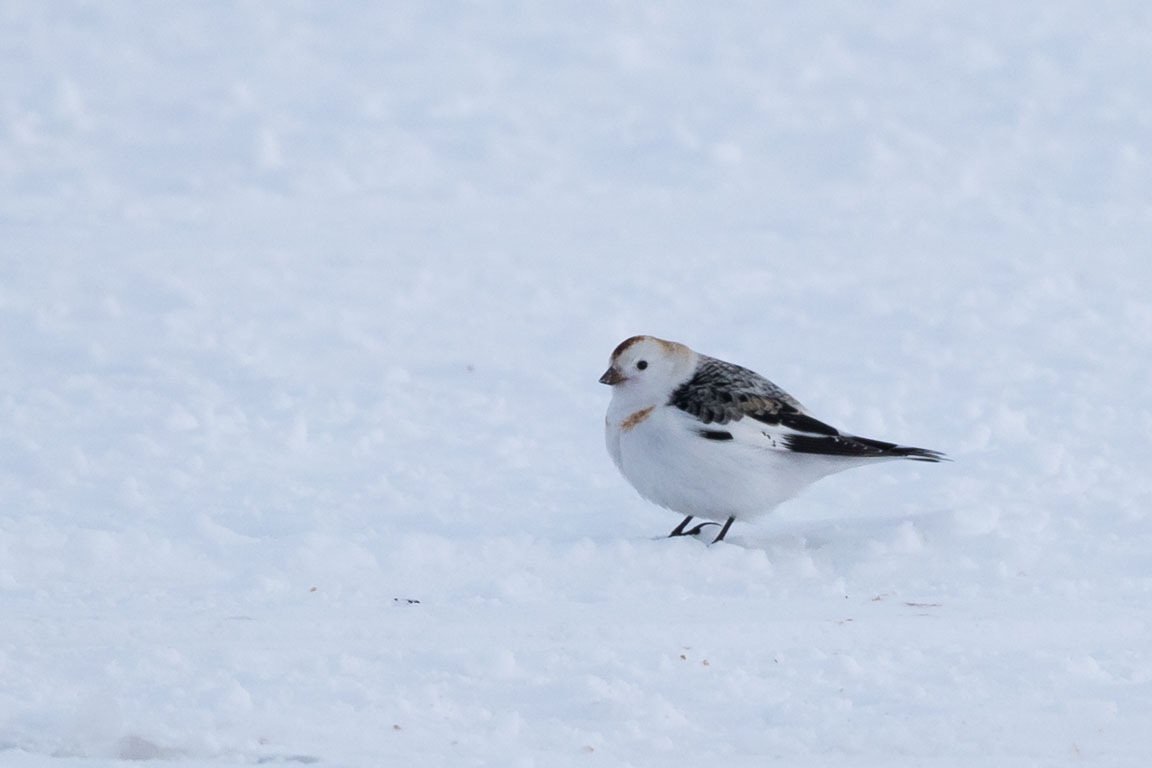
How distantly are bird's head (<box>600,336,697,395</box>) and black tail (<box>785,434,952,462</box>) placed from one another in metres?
0.40

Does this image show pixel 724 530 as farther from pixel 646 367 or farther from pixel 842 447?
pixel 646 367

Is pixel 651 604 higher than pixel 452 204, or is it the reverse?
pixel 452 204

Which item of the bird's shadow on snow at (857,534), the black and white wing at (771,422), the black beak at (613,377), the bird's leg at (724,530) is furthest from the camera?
the black beak at (613,377)

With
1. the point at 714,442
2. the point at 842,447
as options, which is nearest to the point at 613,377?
the point at 714,442

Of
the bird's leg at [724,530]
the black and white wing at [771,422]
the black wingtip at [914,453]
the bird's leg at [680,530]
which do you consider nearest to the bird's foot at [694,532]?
the bird's leg at [680,530]

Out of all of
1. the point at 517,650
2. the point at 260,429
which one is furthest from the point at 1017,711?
the point at 260,429

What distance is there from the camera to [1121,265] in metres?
7.89

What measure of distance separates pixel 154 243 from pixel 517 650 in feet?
17.8

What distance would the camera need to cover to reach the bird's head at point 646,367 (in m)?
4.57

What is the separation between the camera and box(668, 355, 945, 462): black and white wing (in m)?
4.38

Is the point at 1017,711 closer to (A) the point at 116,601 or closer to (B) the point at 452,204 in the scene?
(A) the point at 116,601

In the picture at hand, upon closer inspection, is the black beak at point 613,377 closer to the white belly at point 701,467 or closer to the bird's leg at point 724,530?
the white belly at point 701,467

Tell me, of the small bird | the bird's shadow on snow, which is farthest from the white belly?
the bird's shadow on snow

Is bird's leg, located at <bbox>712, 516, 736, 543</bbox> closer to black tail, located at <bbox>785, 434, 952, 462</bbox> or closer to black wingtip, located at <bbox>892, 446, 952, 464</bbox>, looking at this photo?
black tail, located at <bbox>785, 434, 952, 462</bbox>
